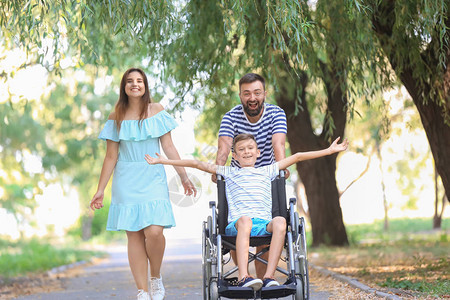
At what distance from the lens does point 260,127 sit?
5484 millimetres

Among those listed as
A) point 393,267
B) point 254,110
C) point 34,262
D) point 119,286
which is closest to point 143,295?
point 254,110

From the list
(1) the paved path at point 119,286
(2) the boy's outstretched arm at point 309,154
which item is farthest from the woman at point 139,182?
(1) the paved path at point 119,286

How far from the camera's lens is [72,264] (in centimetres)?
1451

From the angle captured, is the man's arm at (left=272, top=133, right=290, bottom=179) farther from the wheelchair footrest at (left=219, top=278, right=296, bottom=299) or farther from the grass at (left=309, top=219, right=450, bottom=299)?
the grass at (left=309, top=219, right=450, bottom=299)

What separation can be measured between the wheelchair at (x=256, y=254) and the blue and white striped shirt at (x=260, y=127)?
1.56 feet

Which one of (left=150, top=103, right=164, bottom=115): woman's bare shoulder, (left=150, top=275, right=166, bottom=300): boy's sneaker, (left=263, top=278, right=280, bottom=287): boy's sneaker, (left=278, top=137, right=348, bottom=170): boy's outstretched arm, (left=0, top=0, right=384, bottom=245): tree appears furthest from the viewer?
(left=0, top=0, right=384, bottom=245): tree

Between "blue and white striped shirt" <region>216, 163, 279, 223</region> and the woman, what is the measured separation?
631 mm

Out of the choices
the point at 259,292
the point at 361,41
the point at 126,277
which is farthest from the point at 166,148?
the point at 126,277

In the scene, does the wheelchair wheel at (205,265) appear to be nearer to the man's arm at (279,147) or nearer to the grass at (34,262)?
the man's arm at (279,147)

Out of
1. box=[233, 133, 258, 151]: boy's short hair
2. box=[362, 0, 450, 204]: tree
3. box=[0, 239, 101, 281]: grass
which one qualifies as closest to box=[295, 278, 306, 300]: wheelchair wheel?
box=[233, 133, 258, 151]: boy's short hair

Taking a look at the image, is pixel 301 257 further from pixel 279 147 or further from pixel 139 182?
pixel 139 182

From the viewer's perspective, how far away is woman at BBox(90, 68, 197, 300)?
18.0 ft

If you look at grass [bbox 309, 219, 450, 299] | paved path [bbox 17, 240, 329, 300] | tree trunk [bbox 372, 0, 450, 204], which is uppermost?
tree trunk [bbox 372, 0, 450, 204]

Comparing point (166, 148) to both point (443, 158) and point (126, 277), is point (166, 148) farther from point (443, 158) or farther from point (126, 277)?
point (126, 277)
